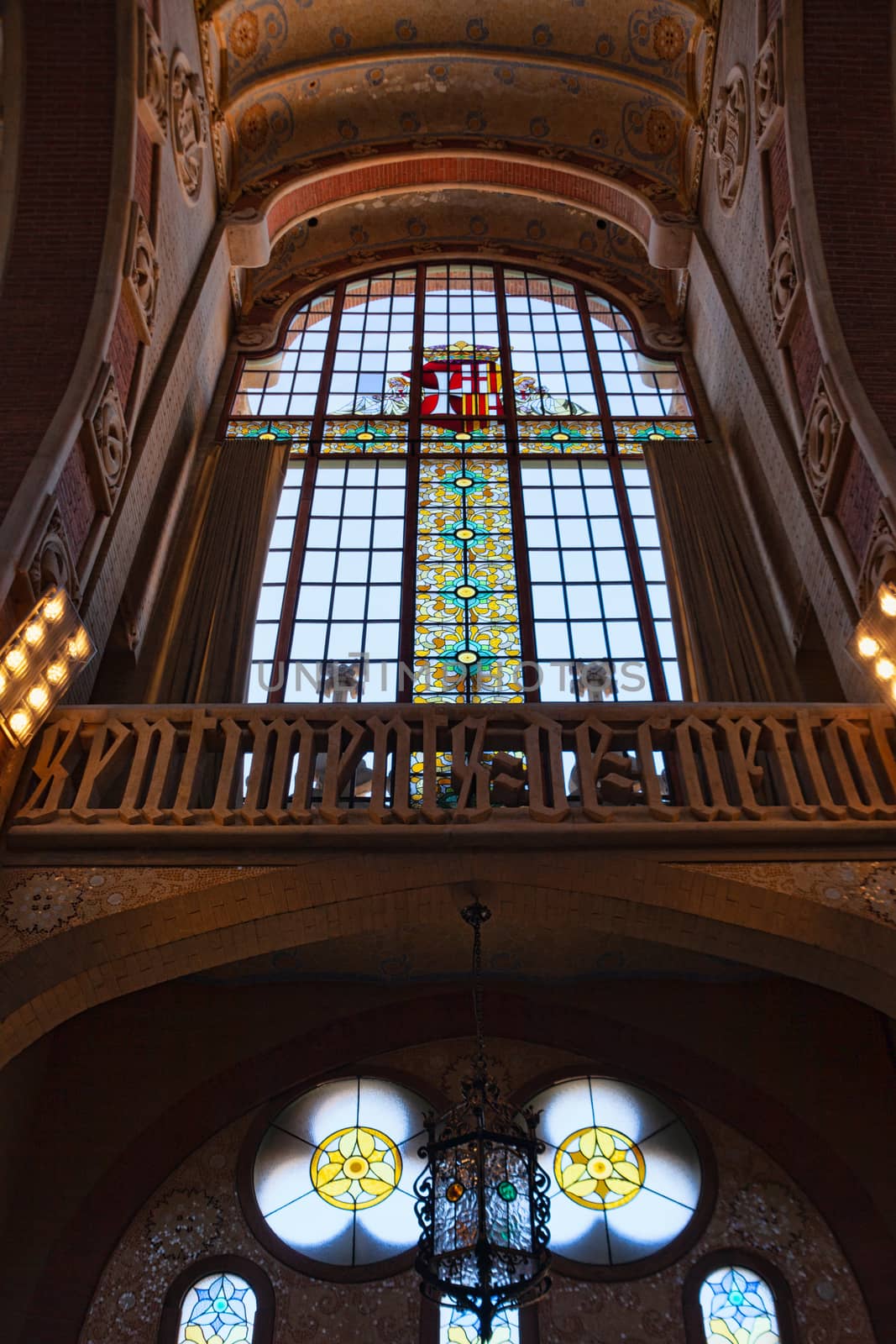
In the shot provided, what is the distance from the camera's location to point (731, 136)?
412 inches

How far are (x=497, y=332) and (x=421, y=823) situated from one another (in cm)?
814

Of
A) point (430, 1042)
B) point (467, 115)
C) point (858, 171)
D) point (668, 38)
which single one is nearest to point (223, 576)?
point (430, 1042)

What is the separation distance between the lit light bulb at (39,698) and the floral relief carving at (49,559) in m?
0.49

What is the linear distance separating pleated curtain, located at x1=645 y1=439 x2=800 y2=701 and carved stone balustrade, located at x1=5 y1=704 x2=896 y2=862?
1583mm

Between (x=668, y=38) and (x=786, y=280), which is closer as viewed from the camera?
(x=786, y=280)

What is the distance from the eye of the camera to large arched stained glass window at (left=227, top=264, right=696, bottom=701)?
9.19 m

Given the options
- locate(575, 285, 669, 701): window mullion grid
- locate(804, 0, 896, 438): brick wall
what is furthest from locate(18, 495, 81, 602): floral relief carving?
locate(804, 0, 896, 438): brick wall

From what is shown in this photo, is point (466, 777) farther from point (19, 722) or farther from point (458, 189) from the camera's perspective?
point (458, 189)

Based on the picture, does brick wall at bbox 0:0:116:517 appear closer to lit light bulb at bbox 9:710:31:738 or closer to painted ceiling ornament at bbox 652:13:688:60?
lit light bulb at bbox 9:710:31:738

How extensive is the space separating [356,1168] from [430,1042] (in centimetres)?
82

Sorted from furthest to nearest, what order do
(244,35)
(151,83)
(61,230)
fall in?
(244,35) < (151,83) < (61,230)

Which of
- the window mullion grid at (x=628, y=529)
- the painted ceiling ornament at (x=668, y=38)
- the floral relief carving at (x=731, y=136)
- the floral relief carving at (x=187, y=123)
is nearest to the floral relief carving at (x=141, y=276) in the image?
the floral relief carving at (x=187, y=123)

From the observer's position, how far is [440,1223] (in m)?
5.01

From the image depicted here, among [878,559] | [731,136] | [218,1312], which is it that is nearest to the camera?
[218,1312]
